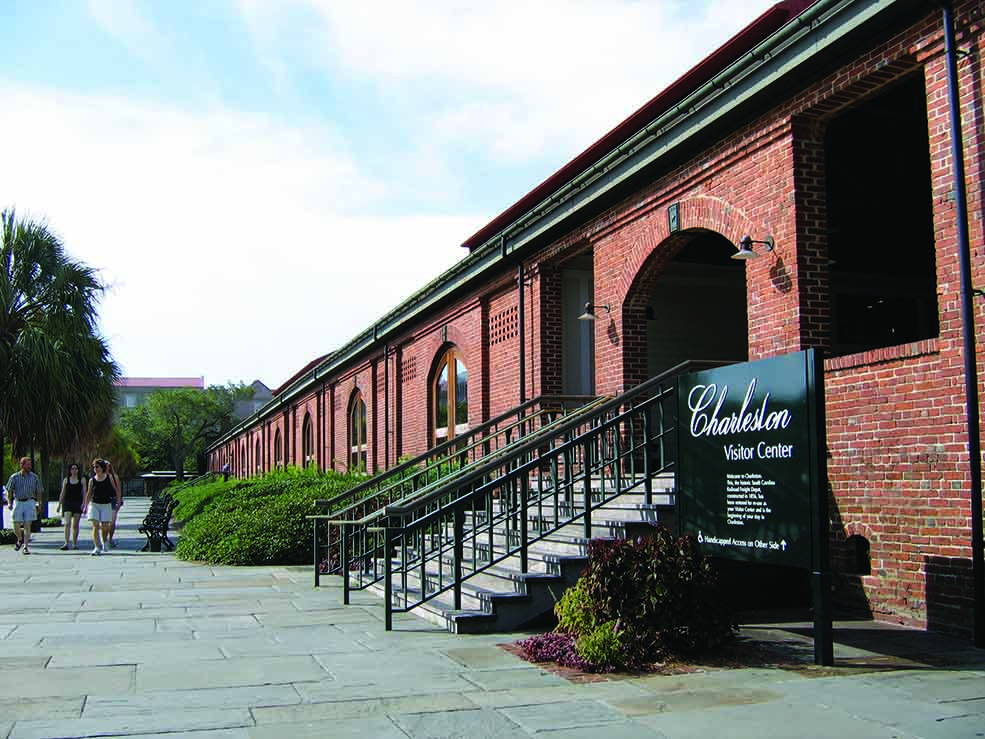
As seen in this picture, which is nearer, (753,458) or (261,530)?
(753,458)

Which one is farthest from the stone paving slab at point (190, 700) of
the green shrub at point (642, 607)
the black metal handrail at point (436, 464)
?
the black metal handrail at point (436, 464)

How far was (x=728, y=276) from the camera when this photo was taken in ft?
52.1

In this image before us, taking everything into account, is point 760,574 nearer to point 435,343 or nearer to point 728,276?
point 728,276

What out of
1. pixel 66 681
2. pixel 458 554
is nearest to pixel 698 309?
pixel 458 554

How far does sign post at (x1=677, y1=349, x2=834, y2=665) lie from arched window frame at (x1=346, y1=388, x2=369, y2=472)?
736 inches

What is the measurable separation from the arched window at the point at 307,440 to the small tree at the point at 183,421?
48.9 metres

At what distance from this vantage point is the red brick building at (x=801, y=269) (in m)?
7.93

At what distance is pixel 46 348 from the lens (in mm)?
20125

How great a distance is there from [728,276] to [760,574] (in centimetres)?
715

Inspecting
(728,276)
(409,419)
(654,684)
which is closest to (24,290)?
(409,419)

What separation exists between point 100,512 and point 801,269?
13067 mm

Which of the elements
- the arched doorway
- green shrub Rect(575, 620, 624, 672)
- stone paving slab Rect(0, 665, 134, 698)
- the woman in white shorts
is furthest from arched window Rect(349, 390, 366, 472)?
green shrub Rect(575, 620, 624, 672)

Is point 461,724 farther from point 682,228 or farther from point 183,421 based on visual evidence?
point 183,421

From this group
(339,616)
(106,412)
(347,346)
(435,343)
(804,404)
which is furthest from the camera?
(347,346)
